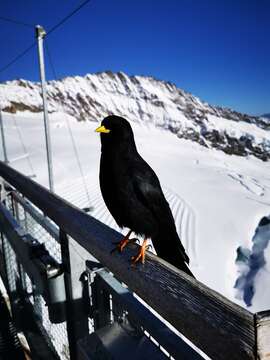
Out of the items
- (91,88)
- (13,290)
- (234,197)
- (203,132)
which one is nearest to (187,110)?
(203,132)

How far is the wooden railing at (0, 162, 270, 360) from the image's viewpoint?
0.48 metres

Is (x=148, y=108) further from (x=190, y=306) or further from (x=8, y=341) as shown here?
(x=190, y=306)

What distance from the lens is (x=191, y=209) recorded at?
36.9 feet

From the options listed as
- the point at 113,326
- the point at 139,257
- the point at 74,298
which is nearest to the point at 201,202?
the point at 74,298

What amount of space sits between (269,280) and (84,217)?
6.62 m

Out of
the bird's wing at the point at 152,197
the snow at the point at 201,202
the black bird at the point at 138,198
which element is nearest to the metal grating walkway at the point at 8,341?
the black bird at the point at 138,198

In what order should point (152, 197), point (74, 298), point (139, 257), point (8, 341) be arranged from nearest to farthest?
point (139, 257)
point (74, 298)
point (152, 197)
point (8, 341)

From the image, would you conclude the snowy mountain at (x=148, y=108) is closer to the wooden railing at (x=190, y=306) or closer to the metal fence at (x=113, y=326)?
the metal fence at (x=113, y=326)

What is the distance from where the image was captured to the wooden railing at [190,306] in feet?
1.56

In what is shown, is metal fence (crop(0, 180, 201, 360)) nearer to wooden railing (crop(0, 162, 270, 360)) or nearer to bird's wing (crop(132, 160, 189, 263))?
wooden railing (crop(0, 162, 270, 360))

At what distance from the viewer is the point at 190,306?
0.61 metres

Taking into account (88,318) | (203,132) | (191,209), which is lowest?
(191,209)

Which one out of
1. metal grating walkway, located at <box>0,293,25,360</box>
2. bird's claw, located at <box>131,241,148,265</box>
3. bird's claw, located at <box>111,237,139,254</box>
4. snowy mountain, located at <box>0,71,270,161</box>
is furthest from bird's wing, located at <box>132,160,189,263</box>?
snowy mountain, located at <box>0,71,270,161</box>

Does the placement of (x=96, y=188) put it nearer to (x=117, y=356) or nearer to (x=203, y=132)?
(x=117, y=356)
